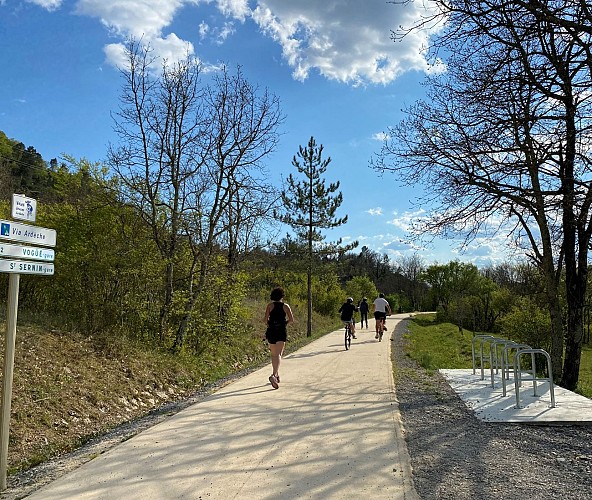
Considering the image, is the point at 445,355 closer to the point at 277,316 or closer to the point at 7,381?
the point at 277,316

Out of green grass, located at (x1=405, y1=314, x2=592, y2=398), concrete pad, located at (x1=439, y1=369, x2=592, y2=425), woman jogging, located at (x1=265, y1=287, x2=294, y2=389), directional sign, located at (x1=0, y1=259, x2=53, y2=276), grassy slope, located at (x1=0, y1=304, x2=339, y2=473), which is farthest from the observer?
green grass, located at (x1=405, y1=314, x2=592, y2=398)

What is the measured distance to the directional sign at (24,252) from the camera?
4.25 metres

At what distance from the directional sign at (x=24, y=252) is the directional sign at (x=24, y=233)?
0.22 feet

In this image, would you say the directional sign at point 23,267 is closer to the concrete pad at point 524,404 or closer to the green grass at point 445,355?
the concrete pad at point 524,404

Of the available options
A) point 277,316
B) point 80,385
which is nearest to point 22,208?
point 80,385

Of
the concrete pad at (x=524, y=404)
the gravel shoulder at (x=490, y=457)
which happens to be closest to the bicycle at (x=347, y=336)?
the concrete pad at (x=524, y=404)

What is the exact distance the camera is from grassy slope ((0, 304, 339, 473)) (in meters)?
6.02

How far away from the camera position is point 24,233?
4.51m

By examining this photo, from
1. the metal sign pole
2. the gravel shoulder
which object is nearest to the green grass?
the gravel shoulder

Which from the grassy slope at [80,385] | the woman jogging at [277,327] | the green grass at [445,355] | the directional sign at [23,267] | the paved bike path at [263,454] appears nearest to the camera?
the paved bike path at [263,454]

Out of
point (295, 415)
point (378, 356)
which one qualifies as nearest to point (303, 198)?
point (378, 356)

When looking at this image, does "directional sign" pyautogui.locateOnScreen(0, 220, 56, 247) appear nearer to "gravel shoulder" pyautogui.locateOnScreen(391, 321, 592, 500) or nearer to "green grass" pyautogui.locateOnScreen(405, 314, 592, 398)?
"gravel shoulder" pyautogui.locateOnScreen(391, 321, 592, 500)

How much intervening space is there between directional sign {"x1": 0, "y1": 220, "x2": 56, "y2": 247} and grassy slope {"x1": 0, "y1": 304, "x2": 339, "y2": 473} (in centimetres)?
240

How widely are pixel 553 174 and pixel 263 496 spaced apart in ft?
27.3
